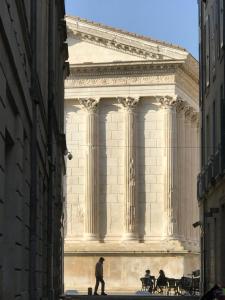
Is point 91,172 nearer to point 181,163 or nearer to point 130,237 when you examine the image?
point 130,237

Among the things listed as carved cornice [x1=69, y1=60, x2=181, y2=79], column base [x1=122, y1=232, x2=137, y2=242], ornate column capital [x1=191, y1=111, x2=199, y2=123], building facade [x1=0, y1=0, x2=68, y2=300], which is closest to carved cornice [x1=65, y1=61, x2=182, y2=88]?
carved cornice [x1=69, y1=60, x2=181, y2=79]

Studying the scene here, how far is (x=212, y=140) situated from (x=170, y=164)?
24998 millimetres

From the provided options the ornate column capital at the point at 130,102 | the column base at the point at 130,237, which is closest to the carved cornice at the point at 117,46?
the ornate column capital at the point at 130,102

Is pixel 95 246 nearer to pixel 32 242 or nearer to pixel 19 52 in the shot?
pixel 32 242

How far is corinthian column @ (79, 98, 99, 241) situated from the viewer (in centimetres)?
5659

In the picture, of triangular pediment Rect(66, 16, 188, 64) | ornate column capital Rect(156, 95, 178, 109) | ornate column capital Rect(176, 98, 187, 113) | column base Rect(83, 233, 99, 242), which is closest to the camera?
column base Rect(83, 233, 99, 242)

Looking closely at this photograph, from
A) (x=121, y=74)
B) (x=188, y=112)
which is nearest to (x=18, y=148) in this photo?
(x=121, y=74)

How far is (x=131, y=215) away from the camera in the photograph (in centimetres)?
5650

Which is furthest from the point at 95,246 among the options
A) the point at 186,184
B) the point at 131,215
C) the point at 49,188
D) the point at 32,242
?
the point at 32,242

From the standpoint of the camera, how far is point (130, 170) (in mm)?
57031

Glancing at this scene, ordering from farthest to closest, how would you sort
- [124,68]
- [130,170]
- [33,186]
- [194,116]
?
[194,116], [124,68], [130,170], [33,186]

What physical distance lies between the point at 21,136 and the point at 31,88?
2139mm

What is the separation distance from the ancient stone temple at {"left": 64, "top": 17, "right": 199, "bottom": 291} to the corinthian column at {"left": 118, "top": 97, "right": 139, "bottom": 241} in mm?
60

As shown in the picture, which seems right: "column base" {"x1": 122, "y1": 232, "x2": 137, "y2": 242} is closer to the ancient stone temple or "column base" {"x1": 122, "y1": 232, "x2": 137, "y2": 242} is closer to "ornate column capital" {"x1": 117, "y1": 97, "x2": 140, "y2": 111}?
the ancient stone temple
